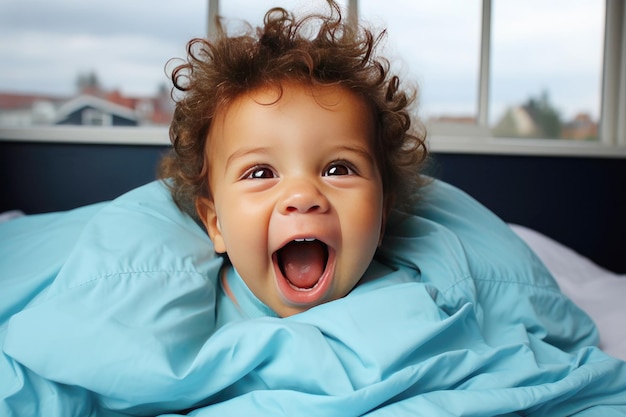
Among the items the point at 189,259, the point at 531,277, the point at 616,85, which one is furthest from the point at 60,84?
the point at 616,85

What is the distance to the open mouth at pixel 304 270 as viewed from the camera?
88cm

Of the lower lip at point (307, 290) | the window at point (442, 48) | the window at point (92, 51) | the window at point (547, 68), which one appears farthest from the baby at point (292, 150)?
the window at point (547, 68)

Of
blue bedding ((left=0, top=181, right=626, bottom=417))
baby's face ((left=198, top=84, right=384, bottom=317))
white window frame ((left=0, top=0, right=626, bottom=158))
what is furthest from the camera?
white window frame ((left=0, top=0, right=626, bottom=158))

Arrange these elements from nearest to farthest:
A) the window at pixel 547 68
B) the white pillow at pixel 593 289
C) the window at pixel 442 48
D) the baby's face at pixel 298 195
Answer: the baby's face at pixel 298 195, the white pillow at pixel 593 289, the window at pixel 442 48, the window at pixel 547 68

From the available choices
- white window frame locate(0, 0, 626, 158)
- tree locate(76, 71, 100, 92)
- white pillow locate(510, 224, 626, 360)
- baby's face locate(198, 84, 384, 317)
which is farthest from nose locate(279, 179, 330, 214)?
tree locate(76, 71, 100, 92)

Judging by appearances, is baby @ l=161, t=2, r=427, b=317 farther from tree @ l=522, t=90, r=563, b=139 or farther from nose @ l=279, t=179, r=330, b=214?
tree @ l=522, t=90, r=563, b=139

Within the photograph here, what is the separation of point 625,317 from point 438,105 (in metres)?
1.59

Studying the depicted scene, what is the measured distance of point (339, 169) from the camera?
92 centimetres

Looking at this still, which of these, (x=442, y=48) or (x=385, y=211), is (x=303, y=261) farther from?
(x=442, y=48)

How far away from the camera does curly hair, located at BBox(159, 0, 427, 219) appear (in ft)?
3.12

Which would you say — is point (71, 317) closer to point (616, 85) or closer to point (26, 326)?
point (26, 326)

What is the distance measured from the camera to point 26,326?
30.0 inches

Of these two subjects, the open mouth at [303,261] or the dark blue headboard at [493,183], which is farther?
the dark blue headboard at [493,183]

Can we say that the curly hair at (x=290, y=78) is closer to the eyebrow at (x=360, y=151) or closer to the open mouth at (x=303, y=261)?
the eyebrow at (x=360, y=151)
